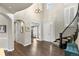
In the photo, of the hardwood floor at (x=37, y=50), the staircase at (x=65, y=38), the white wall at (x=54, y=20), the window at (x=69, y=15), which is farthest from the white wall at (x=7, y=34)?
the window at (x=69, y=15)

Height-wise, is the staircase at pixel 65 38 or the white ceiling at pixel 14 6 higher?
the white ceiling at pixel 14 6

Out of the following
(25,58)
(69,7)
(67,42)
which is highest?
(69,7)

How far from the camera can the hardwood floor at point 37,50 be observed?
3312mm

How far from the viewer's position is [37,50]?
3.37 m

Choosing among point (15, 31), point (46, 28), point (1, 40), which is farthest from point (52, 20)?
point (1, 40)

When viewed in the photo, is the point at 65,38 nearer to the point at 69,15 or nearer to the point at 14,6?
the point at 69,15

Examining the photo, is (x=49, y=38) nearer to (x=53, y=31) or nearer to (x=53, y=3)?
(x=53, y=31)

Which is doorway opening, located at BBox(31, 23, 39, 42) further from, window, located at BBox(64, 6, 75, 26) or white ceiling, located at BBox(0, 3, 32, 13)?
window, located at BBox(64, 6, 75, 26)

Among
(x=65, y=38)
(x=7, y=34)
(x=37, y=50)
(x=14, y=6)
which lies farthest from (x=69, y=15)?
(x=7, y=34)

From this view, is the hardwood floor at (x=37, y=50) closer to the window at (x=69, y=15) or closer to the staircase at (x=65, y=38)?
the staircase at (x=65, y=38)

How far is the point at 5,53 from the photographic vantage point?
338 centimetres

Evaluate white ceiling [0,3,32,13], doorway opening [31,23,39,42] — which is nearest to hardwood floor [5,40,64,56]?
doorway opening [31,23,39,42]

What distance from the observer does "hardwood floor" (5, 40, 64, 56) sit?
130 inches

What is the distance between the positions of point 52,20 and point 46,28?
20cm
